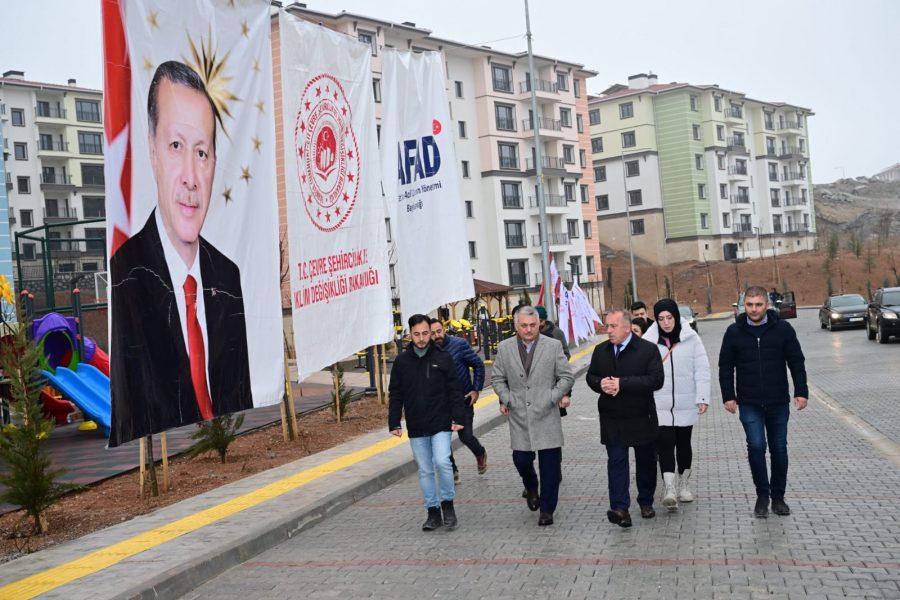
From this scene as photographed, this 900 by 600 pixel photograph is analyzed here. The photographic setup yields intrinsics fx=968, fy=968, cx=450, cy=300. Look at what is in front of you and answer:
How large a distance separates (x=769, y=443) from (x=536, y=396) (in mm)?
1912

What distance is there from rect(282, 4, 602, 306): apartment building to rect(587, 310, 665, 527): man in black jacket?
49083 mm

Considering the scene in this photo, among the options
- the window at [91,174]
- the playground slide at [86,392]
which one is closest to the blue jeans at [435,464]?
the playground slide at [86,392]

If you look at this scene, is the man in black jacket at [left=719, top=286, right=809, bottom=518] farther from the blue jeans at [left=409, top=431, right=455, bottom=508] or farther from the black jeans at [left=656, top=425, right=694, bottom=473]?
the blue jeans at [left=409, top=431, right=455, bottom=508]

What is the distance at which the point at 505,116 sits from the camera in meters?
63.9

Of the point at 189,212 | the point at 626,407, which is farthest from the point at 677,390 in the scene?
the point at 189,212

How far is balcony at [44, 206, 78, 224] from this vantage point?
70.8 meters

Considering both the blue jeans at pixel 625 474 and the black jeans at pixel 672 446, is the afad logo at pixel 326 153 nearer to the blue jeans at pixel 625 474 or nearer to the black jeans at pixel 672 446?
the black jeans at pixel 672 446

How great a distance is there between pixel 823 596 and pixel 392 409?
4.04 m

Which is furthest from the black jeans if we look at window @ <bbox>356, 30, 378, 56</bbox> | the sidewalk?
window @ <bbox>356, 30, 378, 56</bbox>

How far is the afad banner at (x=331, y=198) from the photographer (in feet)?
41.1

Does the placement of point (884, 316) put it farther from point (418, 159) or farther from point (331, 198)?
point (331, 198)

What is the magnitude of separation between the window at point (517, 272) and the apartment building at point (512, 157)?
66 mm

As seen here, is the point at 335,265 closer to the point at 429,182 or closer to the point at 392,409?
the point at 429,182

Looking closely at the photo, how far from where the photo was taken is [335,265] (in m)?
13.3
